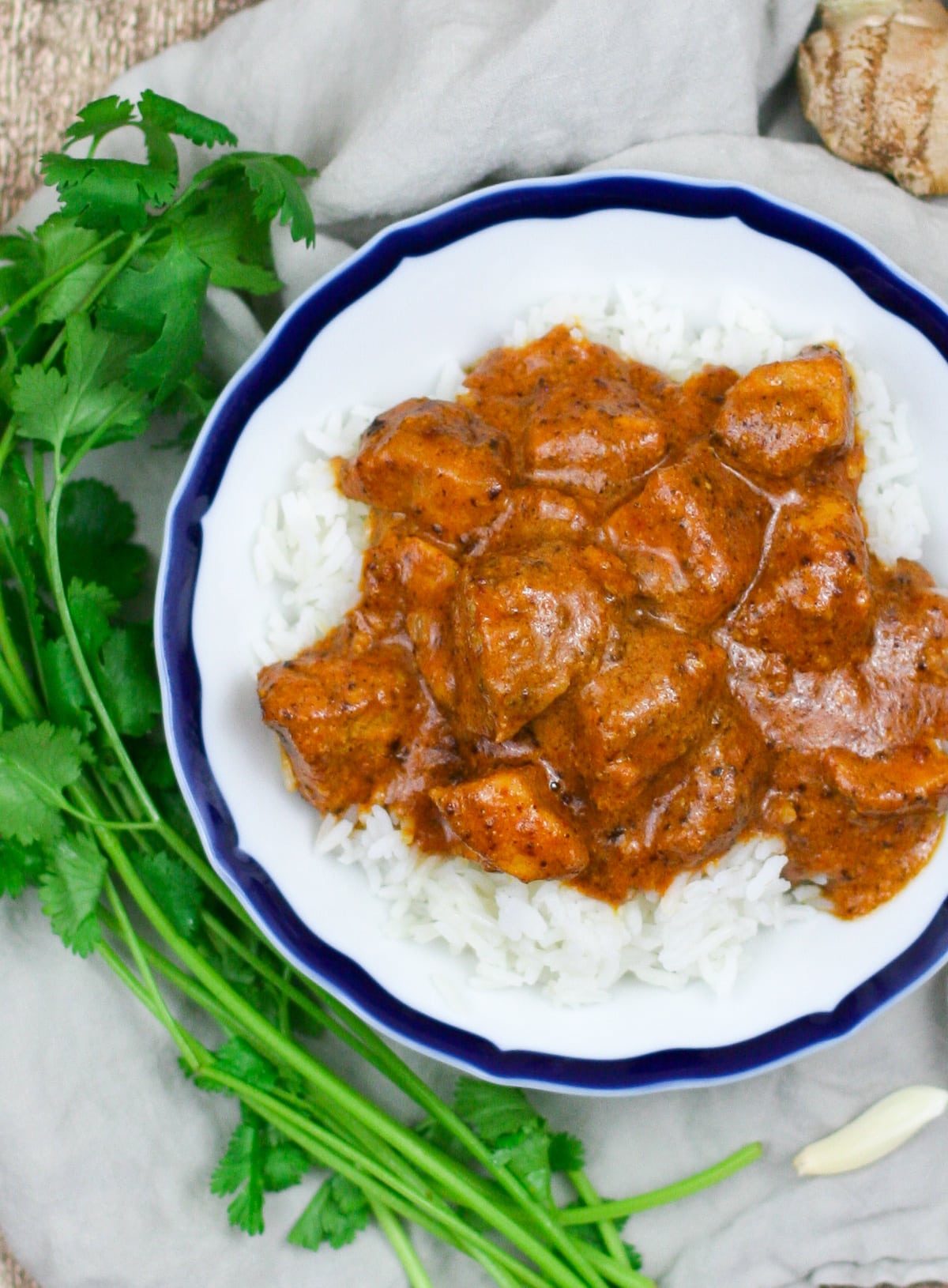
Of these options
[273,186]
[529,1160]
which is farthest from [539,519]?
[529,1160]

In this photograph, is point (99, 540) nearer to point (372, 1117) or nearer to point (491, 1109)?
point (372, 1117)

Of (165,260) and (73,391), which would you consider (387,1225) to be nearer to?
(73,391)

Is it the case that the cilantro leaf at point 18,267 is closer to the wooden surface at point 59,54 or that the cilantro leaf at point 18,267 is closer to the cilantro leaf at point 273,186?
the cilantro leaf at point 273,186

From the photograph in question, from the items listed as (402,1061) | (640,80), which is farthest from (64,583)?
(640,80)

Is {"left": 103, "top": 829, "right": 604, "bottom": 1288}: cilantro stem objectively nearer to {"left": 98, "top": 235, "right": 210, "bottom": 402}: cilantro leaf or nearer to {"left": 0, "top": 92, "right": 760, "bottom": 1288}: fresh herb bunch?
{"left": 0, "top": 92, "right": 760, "bottom": 1288}: fresh herb bunch

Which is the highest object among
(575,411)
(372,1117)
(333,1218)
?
(575,411)

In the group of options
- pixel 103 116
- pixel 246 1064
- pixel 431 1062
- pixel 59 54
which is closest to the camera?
pixel 103 116
